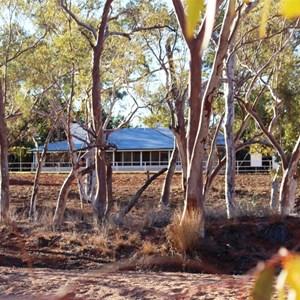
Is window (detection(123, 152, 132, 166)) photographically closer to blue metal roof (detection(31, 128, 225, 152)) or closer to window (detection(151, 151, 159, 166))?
blue metal roof (detection(31, 128, 225, 152))

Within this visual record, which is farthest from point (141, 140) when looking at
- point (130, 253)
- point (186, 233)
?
point (186, 233)

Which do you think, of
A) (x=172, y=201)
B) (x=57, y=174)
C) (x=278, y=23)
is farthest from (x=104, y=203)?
(x=57, y=174)

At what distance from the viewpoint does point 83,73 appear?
2392 cm

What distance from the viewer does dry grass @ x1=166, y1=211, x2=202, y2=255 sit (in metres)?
12.1

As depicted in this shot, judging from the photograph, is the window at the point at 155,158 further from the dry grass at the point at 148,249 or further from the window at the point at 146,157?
the dry grass at the point at 148,249

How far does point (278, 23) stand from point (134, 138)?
33.4 metres

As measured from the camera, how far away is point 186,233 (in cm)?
1214

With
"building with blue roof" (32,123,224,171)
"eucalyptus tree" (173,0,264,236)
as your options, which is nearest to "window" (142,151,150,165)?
"building with blue roof" (32,123,224,171)

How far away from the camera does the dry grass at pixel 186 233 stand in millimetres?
12133

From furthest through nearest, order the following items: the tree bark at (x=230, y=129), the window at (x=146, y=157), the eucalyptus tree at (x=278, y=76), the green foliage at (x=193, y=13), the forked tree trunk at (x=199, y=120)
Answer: the window at (x=146, y=157) < the eucalyptus tree at (x=278, y=76) < the tree bark at (x=230, y=129) < the forked tree trunk at (x=199, y=120) < the green foliage at (x=193, y=13)

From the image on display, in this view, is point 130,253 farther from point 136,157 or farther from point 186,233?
point 136,157

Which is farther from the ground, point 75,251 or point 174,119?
point 174,119

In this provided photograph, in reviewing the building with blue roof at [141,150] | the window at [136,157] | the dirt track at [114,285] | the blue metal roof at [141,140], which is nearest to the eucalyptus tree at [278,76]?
the dirt track at [114,285]

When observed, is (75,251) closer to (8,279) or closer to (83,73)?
(8,279)
